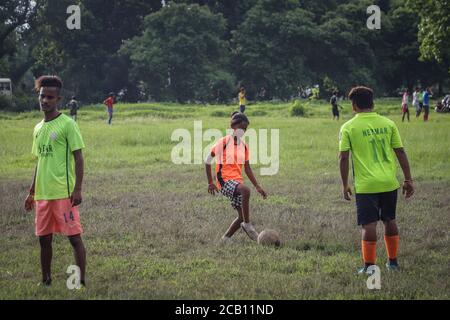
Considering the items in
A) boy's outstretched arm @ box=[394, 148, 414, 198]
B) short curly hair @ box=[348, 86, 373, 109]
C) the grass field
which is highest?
short curly hair @ box=[348, 86, 373, 109]

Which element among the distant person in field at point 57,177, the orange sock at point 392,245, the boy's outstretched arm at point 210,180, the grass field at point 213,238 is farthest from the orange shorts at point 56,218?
the orange sock at point 392,245

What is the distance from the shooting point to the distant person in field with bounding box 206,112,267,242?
824 cm

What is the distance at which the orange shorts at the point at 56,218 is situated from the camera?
609 centimetres

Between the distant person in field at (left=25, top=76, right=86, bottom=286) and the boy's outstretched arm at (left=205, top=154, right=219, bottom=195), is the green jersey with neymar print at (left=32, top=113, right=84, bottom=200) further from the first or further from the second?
the boy's outstretched arm at (left=205, top=154, right=219, bottom=195)

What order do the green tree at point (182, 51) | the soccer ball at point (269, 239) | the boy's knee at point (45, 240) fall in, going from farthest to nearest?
the green tree at point (182, 51) < the soccer ball at point (269, 239) < the boy's knee at point (45, 240)

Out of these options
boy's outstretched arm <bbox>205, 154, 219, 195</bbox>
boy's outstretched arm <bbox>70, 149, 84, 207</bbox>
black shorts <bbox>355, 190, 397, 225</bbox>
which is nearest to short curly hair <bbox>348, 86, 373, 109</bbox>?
black shorts <bbox>355, 190, 397, 225</bbox>

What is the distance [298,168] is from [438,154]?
4.33m

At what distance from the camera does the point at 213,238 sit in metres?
8.52

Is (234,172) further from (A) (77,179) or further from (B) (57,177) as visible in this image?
(B) (57,177)

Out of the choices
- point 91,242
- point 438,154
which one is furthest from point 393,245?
point 438,154

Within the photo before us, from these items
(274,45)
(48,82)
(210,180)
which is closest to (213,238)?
(210,180)

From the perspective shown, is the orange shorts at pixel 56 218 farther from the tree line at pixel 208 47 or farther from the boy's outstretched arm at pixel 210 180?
the tree line at pixel 208 47

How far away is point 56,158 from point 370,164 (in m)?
3.10
